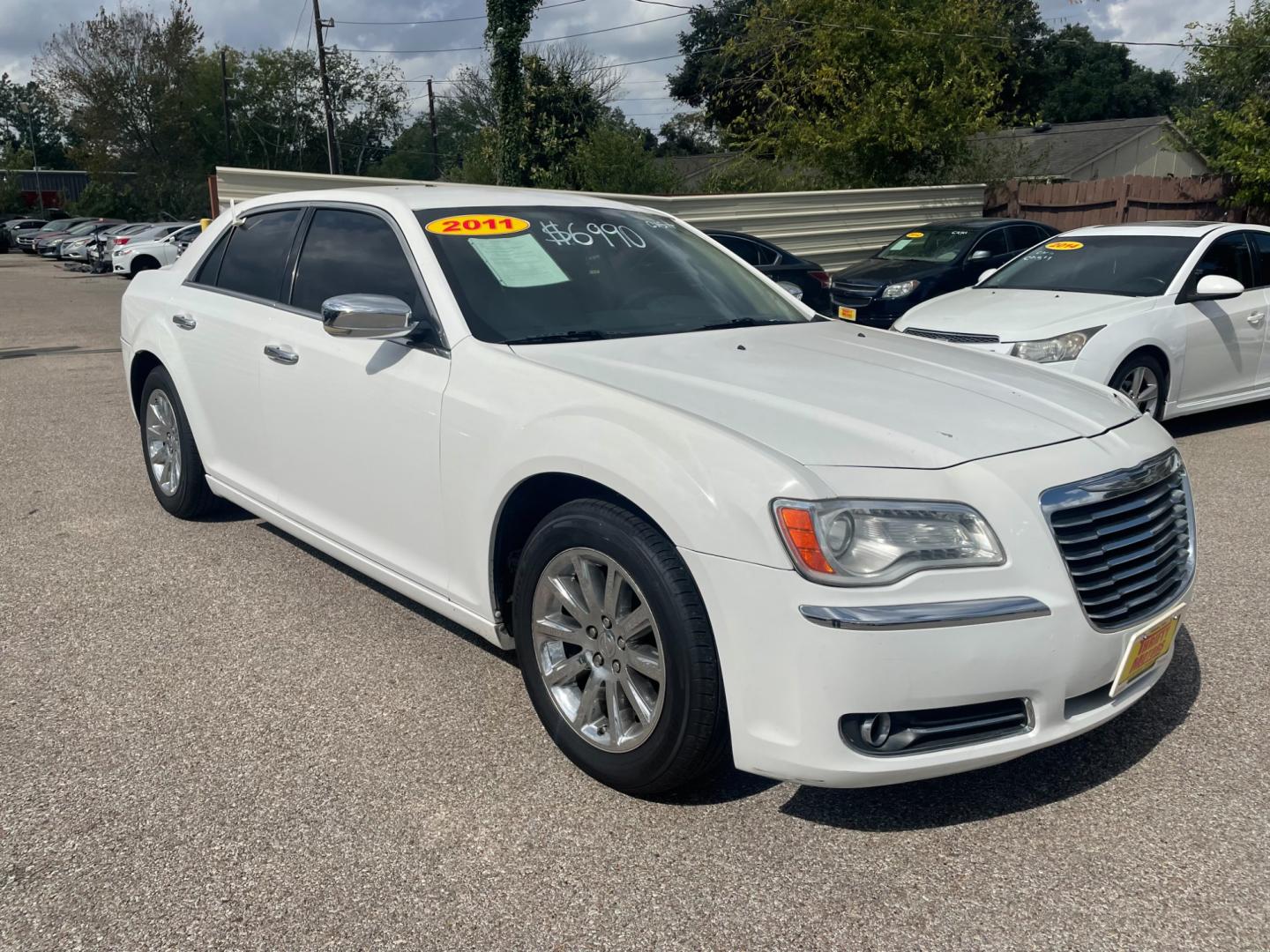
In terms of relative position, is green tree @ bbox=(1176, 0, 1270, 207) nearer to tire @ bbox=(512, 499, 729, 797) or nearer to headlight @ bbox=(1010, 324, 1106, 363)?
headlight @ bbox=(1010, 324, 1106, 363)

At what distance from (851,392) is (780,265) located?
11.0 metres

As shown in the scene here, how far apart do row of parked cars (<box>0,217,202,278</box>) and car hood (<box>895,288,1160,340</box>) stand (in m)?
12.4

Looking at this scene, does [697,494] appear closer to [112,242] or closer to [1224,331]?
[1224,331]

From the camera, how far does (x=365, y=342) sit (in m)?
3.90

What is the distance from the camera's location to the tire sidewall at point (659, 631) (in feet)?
8.98

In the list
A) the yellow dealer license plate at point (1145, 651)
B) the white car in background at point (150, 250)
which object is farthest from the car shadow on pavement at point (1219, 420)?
the white car in background at point (150, 250)

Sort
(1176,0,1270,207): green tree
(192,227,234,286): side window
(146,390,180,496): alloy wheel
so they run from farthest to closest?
(1176,0,1270,207): green tree → (146,390,180,496): alloy wheel → (192,227,234,286): side window

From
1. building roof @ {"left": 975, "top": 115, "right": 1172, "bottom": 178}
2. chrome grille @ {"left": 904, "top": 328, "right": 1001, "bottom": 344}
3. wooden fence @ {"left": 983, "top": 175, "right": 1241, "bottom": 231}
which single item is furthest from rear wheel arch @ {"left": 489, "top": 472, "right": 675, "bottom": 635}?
building roof @ {"left": 975, "top": 115, "right": 1172, "bottom": 178}

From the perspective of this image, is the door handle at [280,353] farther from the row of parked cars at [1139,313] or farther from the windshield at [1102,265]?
the windshield at [1102,265]

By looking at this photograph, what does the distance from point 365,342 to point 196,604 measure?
1465 millimetres

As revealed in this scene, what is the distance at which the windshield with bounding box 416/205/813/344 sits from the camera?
369cm

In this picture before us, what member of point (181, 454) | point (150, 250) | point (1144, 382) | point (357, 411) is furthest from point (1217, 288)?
point (150, 250)

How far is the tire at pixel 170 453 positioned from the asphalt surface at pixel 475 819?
0.94 meters

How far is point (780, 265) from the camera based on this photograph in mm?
13836
